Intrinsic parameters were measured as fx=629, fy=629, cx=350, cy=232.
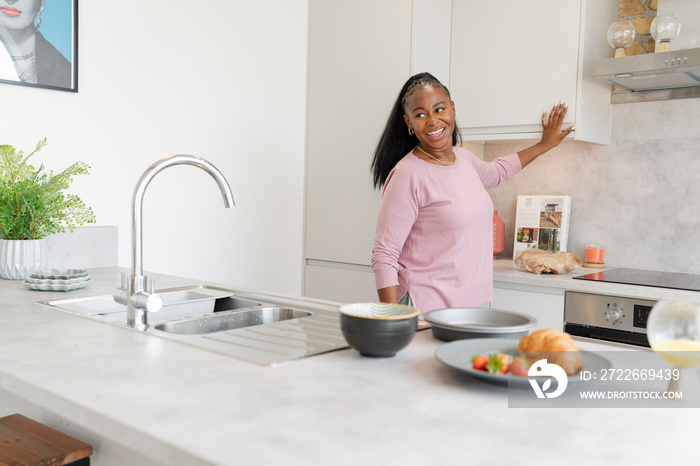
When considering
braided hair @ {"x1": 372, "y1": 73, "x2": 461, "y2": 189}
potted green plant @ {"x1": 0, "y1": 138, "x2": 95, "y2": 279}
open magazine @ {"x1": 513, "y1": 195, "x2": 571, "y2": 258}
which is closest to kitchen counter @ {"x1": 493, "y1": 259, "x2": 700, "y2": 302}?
open magazine @ {"x1": 513, "y1": 195, "x2": 571, "y2": 258}

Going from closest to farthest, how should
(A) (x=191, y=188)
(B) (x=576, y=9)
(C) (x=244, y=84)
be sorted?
1. (B) (x=576, y=9)
2. (A) (x=191, y=188)
3. (C) (x=244, y=84)

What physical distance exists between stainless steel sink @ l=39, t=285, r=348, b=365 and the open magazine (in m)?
1.61

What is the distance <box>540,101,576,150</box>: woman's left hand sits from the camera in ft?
8.48

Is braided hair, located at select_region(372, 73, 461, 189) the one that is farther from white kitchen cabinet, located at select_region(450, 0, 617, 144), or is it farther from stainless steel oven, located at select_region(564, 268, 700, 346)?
stainless steel oven, located at select_region(564, 268, 700, 346)

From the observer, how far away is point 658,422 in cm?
83

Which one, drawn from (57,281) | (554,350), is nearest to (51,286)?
(57,281)

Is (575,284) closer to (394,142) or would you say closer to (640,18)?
(394,142)

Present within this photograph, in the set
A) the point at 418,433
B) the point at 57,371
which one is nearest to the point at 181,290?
the point at 57,371

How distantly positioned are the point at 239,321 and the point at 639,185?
2004 millimetres

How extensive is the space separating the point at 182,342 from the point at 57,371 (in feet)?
0.82

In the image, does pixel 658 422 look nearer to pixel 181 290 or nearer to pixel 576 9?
pixel 181 290

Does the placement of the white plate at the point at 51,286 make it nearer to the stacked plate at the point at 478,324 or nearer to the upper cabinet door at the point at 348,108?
the stacked plate at the point at 478,324

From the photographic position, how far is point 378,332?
3.51 ft

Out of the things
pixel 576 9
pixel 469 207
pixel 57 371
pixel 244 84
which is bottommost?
pixel 57 371
